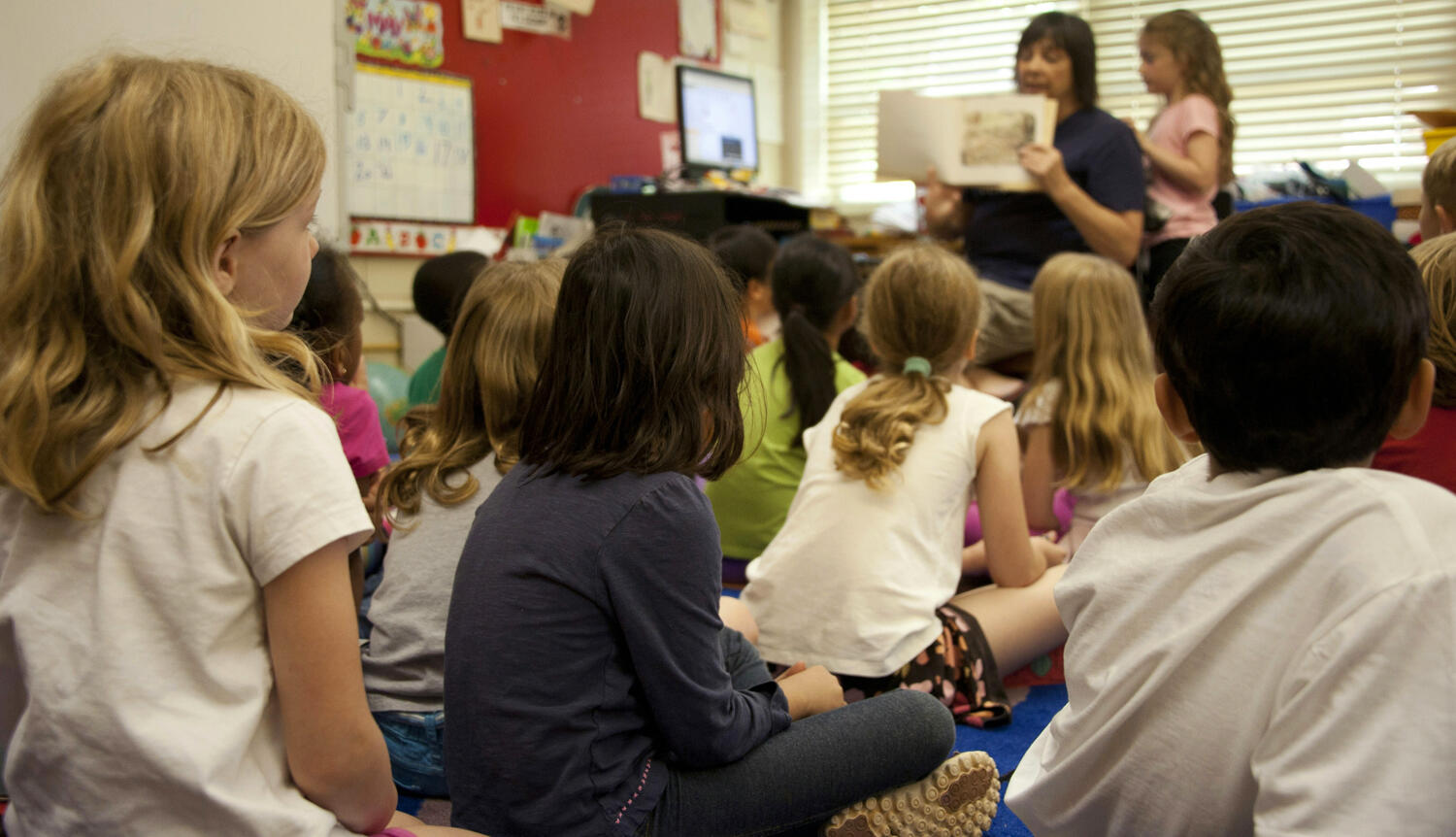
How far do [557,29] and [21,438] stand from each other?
11.2ft

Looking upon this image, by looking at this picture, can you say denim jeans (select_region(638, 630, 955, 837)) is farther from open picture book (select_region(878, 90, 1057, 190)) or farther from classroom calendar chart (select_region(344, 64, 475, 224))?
classroom calendar chart (select_region(344, 64, 475, 224))

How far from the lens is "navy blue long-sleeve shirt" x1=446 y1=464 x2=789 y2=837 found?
963 millimetres

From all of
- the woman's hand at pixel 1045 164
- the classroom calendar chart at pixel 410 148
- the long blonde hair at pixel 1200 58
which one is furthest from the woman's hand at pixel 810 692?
the classroom calendar chart at pixel 410 148

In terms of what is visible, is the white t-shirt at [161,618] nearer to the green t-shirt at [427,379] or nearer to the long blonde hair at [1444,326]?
the long blonde hair at [1444,326]

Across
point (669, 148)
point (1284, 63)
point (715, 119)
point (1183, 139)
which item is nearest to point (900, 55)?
point (715, 119)

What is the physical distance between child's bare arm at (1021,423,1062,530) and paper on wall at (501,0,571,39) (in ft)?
8.00

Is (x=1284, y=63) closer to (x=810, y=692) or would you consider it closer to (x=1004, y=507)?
(x=1004, y=507)

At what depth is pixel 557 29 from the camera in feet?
12.7

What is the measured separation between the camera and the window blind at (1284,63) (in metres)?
3.83

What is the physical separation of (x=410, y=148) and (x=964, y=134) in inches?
65.6

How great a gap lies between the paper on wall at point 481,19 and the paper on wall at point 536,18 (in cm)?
3

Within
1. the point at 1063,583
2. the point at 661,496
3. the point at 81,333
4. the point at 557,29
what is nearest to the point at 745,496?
the point at 661,496

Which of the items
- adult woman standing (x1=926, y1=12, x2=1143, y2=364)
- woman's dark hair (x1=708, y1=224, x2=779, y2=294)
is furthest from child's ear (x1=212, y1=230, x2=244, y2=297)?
adult woman standing (x1=926, y1=12, x2=1143, y2=364)

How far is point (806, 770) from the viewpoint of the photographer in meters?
1.10
